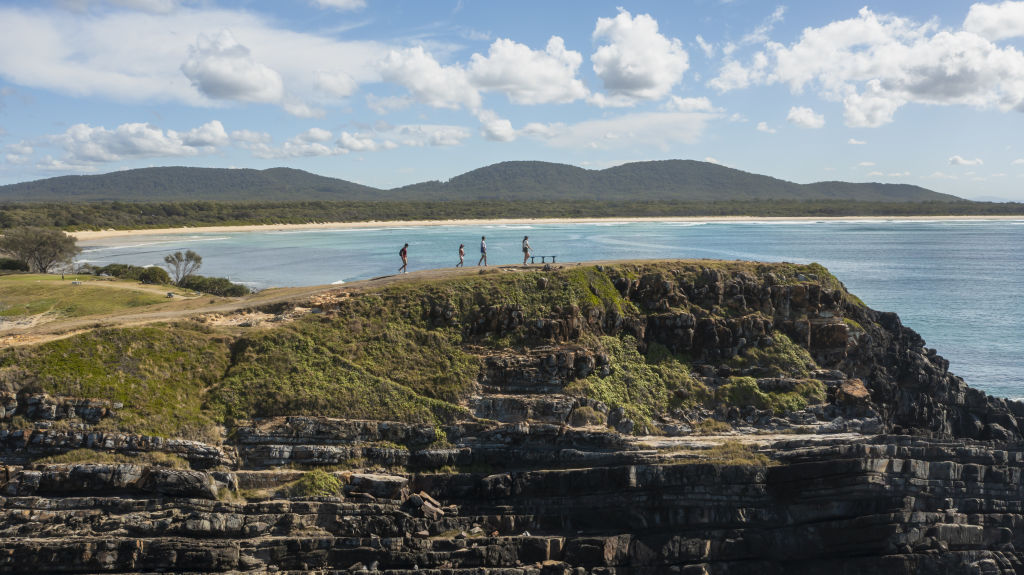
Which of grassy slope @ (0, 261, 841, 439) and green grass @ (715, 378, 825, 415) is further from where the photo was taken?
green grass @ (715, 378, 825, 415)

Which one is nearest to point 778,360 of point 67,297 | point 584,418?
point 584,418

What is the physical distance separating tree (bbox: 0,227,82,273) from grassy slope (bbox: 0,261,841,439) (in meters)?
39.3

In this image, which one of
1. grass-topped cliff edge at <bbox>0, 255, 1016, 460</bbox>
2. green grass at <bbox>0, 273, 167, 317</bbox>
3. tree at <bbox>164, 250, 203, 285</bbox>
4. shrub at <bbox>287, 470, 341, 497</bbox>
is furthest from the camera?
tree at <bbox>164, 250, 203, 285</bbox>

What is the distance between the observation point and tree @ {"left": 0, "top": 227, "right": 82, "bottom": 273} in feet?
175

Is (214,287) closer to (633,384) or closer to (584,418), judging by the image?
(633,384)

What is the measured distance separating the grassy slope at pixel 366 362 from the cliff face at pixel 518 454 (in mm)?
107

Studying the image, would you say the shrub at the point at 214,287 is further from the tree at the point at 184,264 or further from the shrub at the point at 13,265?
the shrub at the point at 13,265

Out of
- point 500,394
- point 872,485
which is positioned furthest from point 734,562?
point 500,394

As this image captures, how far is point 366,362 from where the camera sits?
79.8 feet

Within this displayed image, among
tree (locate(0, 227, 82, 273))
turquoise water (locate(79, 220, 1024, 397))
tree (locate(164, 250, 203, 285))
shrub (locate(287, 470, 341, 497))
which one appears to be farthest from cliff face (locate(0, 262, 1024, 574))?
tree (locate(0, 227, 82, 273))

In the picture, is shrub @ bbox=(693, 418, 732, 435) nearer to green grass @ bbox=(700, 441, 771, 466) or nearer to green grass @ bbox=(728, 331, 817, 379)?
green grass @ bbox=(700, 441, 771, 466)

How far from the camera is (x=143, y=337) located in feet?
74.4

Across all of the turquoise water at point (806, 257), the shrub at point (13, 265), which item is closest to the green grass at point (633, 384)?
the turquoise water at point (806, 257)

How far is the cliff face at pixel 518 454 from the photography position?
17.8m
